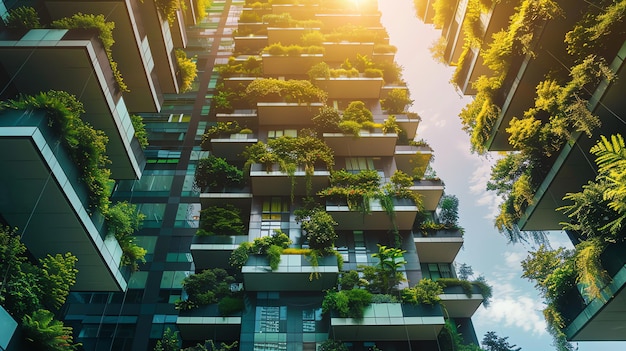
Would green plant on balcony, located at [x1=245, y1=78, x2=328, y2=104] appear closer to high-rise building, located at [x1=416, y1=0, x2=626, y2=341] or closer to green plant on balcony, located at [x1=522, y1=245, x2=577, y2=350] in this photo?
high-rise building, located at [x1=416, y1=0, x2=626, y2=341]

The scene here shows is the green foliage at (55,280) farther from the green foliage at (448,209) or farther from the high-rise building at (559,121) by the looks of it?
the green foliage at (448,209)

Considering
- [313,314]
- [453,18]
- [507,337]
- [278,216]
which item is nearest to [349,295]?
[313,314]

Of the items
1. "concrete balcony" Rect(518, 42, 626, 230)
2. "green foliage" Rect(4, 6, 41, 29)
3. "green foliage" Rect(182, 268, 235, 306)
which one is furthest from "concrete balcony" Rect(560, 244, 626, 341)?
"green foliage" Rect(4, 6, 41, 29)

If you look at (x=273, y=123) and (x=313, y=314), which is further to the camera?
(x=273, y=123)

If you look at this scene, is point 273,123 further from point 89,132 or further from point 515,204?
point 515,204

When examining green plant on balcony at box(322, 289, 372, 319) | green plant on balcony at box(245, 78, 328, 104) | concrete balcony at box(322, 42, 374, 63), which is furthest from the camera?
concrete balcony at box(322, 42, 374, 63)

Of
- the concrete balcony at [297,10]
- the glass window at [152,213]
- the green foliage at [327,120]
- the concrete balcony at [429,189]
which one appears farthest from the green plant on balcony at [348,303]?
the concrete balcony at [297,10]
